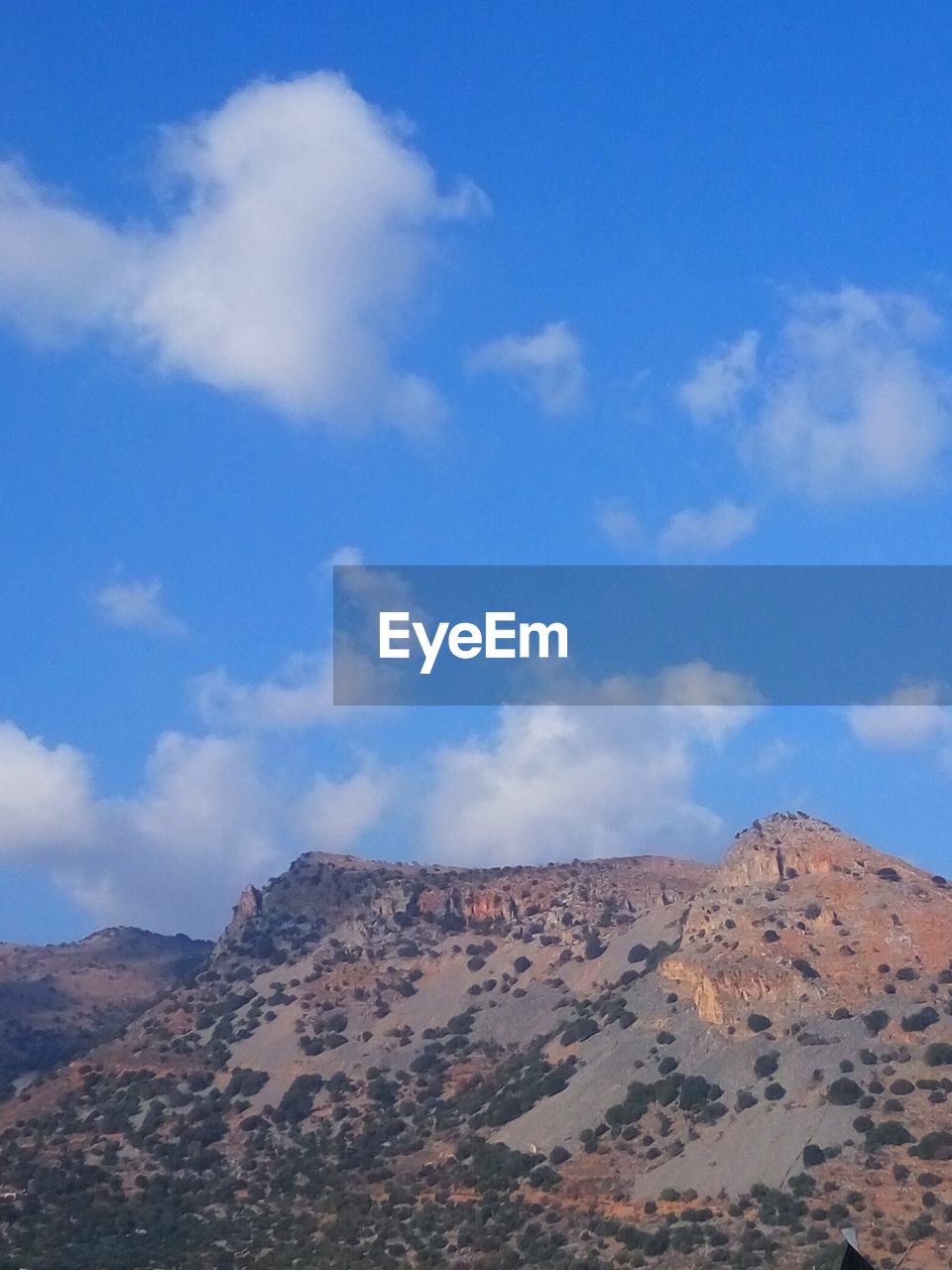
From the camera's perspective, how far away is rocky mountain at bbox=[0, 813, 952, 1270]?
61.4 meters

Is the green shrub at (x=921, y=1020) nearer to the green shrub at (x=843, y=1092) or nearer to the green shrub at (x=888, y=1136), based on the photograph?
the green shrub at (x=843, y=1092)

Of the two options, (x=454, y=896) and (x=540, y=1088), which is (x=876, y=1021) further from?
(x=454, y=896)

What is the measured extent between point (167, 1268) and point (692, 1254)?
24.4 m

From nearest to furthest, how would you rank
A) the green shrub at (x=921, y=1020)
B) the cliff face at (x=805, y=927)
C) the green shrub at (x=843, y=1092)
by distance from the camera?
the green shrub at (x=843, y=1092) < the green shrub at (x=921, y=1020) < the cliff face at (x=805, y=927)

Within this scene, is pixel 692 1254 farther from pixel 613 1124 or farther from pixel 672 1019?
pixel 672 1019

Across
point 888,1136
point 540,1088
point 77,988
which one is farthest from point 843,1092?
point 77,988

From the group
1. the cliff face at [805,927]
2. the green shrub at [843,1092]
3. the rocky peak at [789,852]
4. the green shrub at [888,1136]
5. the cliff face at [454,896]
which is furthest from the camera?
the cliff face at [454,896]

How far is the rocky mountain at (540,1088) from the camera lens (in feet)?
201

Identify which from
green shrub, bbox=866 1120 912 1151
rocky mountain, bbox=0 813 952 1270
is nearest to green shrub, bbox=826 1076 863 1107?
rocky mountain, bbox=0 813 952 1270

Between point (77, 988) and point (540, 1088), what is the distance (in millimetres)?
78260

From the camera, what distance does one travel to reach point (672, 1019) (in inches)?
3140

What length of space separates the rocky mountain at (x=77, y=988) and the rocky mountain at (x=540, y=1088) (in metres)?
15.6

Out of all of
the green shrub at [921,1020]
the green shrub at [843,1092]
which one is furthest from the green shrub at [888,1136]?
the green shrub at [921,1020]

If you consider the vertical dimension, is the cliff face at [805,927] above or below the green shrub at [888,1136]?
above
